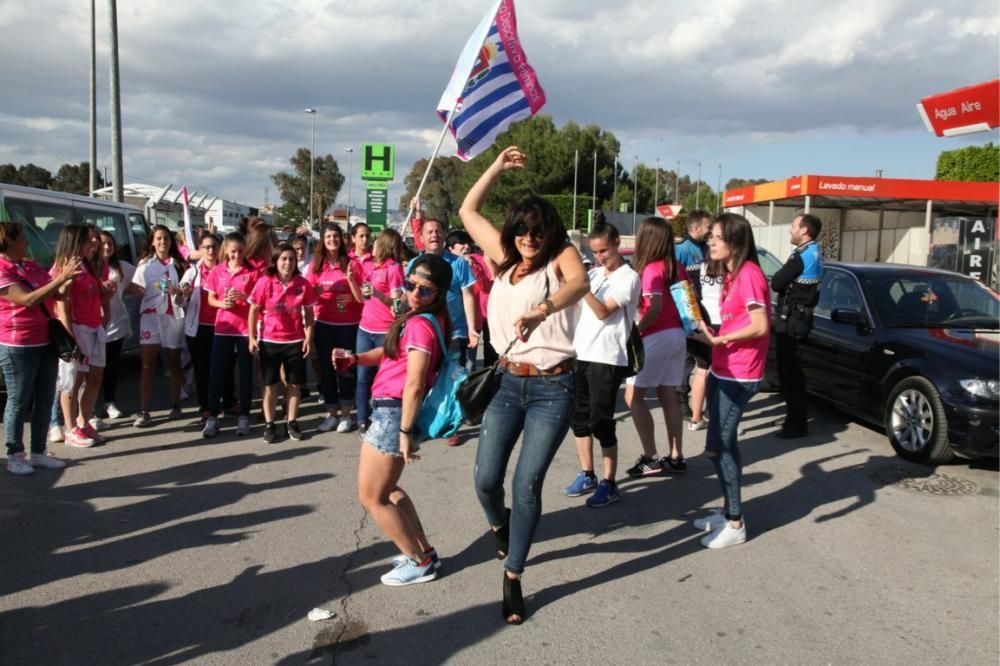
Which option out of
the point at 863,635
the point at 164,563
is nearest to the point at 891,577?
the point at 863,635

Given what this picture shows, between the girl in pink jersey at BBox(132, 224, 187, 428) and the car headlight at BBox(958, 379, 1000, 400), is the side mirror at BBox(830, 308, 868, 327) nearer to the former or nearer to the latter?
the car headlight at BBox(958, 379, 1000, 400)

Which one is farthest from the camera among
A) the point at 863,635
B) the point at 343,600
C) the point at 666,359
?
the point at 666,359

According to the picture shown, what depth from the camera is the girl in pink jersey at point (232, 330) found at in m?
6.79

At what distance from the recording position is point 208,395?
700cm

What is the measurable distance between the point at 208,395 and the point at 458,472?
8.74 ft

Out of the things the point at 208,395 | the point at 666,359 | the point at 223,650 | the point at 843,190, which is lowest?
the point at 223,650

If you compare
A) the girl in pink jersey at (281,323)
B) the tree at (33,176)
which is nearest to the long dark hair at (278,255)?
the girl in pink jersey at (281,323)

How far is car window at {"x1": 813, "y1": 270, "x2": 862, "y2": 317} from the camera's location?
7473mm

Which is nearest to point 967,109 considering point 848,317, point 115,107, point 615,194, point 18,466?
point 848,317

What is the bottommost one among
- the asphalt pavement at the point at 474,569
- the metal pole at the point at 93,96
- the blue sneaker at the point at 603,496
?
the asphalt pavement at the point at 474,569

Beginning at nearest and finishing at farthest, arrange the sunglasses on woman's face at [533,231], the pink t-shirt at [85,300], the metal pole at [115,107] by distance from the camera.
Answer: the sunglasses on woman's face at [533,231] → the pink t-shirt at [85,300] → the metal pole at [115,107]

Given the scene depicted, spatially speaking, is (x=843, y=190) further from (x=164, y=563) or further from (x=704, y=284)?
(x=164, y=563)

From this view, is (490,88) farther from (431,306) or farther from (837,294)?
(431,306)

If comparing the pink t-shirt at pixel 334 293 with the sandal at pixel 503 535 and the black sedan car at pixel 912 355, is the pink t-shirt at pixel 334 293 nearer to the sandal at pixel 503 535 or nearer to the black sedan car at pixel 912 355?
the sandal at pixel 503 535
